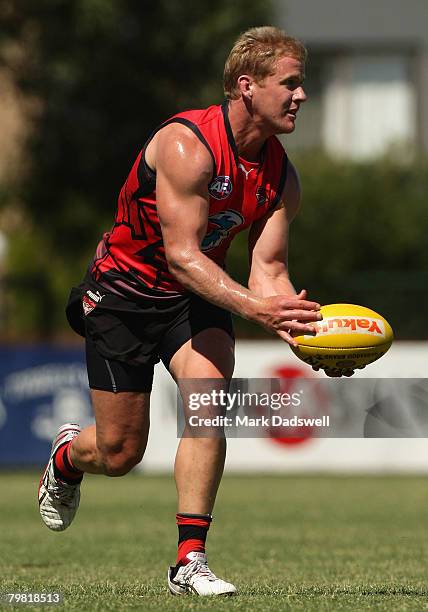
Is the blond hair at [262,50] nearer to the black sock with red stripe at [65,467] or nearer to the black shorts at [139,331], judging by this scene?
the black shorts at [139,331]

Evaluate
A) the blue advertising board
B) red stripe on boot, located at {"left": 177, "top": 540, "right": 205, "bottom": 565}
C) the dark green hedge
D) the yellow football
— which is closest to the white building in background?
the dark green hedge

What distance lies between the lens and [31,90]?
77.4 ft

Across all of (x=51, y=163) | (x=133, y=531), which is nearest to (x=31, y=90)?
(x=51, y=163)

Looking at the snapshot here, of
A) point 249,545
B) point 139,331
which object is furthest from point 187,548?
point 249,545

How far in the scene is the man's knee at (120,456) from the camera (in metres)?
6.69

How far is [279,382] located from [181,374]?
1.98ft

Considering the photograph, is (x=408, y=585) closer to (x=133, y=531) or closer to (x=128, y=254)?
(x=128, y=254)

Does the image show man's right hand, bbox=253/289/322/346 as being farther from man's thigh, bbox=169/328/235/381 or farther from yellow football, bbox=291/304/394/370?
man's thigh, bbox=169/328/235/381

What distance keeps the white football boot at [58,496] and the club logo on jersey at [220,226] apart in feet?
4.48

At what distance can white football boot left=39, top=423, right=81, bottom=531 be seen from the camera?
7.26 metres

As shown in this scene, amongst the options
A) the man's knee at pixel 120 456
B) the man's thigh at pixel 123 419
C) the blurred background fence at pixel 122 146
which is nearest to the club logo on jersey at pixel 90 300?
the man's thigh at pixel 123 419

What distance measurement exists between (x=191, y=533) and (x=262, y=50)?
214 centimetres

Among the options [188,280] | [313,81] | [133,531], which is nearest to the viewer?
[188,280]

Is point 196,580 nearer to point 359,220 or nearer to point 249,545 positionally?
point 249,545
